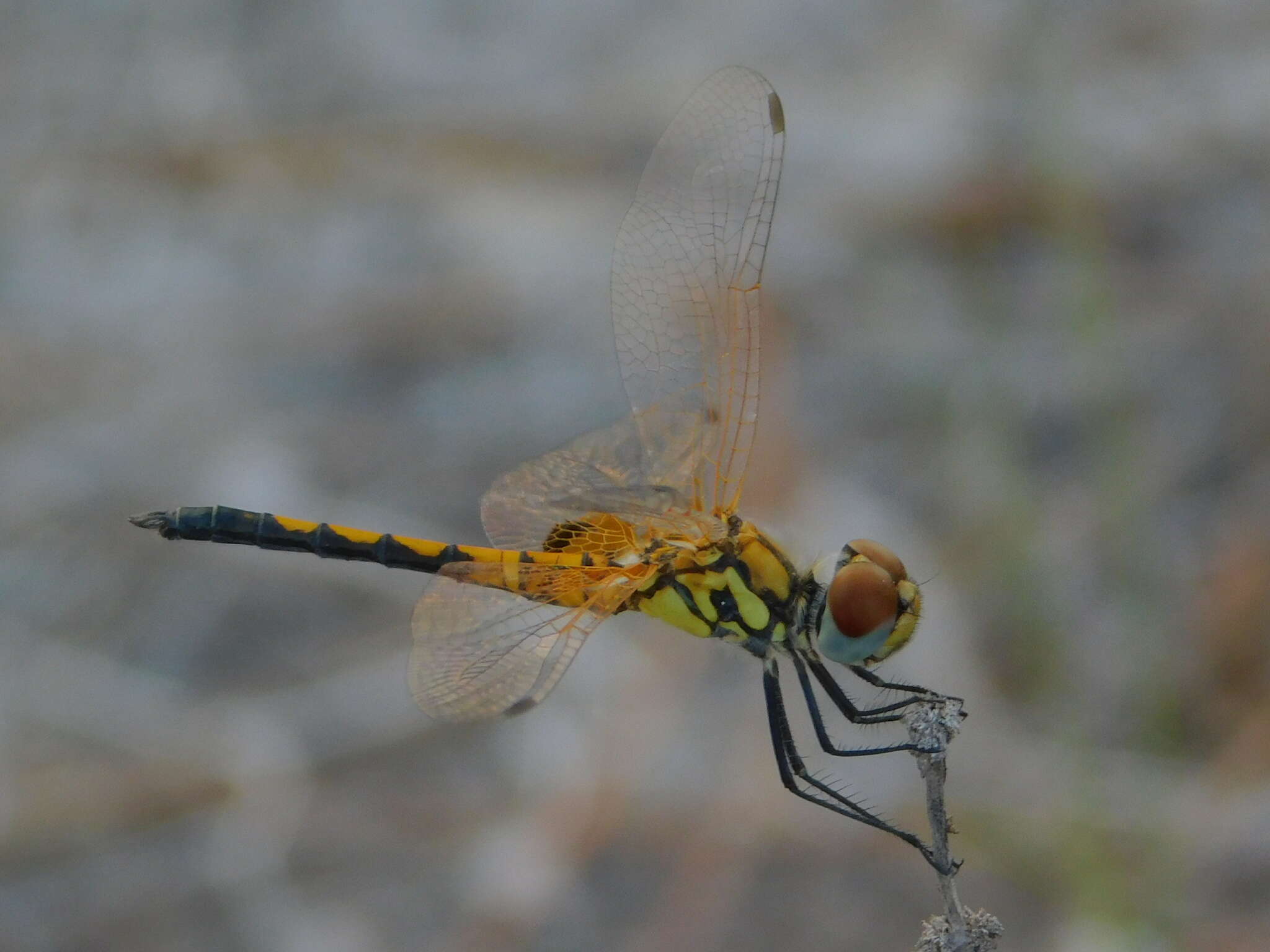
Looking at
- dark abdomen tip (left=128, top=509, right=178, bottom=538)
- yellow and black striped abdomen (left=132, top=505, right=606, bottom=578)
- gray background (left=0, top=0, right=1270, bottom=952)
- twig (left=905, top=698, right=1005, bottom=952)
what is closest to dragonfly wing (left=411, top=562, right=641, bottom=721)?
yellow and black striped abdomen (left=132, top=505, right=606, bottom=578)

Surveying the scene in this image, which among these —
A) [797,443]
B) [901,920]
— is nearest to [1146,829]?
[901,920]

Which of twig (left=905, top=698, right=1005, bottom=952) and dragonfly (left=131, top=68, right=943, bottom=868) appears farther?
dragonfly (left=131, top=68, right=943, bottom=868)

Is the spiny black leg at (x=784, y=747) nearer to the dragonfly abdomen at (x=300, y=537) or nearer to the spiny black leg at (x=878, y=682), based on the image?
the spiny black leg at (x=878, y=682)

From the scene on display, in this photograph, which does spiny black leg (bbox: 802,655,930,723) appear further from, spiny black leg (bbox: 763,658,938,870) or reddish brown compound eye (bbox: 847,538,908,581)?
reddish brown compound eye (bbox: 847,538,908,581)

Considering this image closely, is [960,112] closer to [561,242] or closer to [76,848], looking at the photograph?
[561,242]

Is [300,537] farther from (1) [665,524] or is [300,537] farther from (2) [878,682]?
(2) [878,682]

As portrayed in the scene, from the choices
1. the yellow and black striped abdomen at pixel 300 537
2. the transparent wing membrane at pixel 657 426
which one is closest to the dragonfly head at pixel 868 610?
the transparent wing membrane at pixel 657 426
